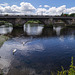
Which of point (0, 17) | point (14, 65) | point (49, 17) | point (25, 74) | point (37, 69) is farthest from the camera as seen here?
point (49, 17)

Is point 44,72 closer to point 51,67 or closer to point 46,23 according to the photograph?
point 51,67

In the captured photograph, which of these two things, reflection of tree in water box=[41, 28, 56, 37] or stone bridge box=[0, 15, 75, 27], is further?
stone bridge box=[0, 15, 75, 27]

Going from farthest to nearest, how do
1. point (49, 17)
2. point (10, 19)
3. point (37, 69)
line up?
point (49, 17), point (10, 19), point (37, 69)

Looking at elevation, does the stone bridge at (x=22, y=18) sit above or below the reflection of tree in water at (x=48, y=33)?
above

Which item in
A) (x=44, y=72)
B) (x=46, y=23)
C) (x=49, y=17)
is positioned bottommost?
(x=44, y=72)

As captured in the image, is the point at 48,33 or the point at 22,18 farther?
the point at 22,18

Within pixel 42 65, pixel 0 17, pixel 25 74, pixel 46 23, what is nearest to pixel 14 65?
pixel 25 74

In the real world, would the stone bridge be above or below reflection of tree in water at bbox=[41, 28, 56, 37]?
above

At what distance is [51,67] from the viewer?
1429 cm

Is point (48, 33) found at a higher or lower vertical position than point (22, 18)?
lower

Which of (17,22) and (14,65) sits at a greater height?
(17,22)

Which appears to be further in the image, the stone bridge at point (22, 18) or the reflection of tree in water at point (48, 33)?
the stone bridge at point (22, 18)

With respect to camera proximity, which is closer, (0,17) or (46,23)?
(0,17)

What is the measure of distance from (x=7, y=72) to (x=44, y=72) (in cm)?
551
